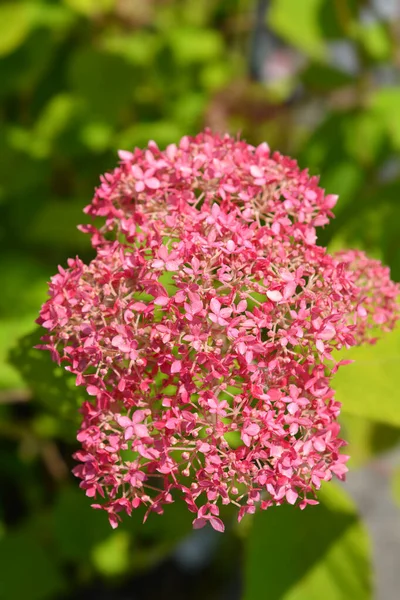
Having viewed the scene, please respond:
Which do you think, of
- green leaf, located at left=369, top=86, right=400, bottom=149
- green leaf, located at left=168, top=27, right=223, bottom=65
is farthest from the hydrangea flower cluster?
green leaf, located at left=168, top=27, right=223, bottom=65

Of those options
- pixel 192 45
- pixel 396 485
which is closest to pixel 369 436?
pixel 396 485

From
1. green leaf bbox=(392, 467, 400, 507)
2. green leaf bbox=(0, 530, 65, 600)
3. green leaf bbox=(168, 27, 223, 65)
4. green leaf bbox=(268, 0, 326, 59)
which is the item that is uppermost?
green leaf bbox=(168, 27, 223, 65)

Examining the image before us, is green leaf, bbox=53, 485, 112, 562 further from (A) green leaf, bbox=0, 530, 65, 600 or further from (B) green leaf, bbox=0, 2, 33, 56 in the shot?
(B) green leaf, bbox=0, 2, 33, 56

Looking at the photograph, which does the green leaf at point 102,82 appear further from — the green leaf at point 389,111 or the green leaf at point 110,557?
the green leaf at point 110,557

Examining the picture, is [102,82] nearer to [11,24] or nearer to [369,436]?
[11,24]

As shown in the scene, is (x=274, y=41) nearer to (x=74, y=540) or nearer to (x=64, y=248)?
(x=64, y=248)

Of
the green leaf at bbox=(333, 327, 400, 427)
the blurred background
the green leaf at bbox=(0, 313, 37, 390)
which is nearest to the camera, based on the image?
the green leaf at bbox=(333, 327, 400, 427)
